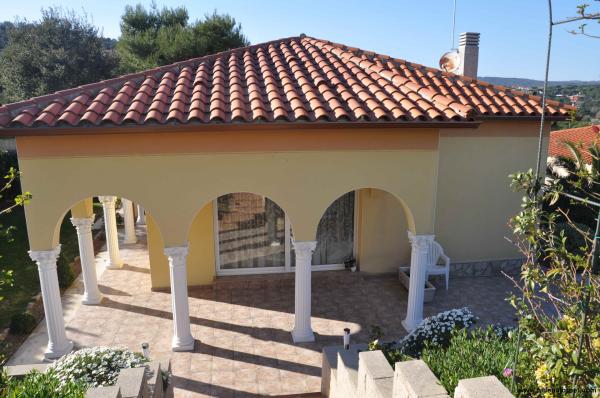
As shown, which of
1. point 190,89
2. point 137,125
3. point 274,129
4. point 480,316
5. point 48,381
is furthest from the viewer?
point 480,316

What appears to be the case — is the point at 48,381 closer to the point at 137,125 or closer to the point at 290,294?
the point at 137,125

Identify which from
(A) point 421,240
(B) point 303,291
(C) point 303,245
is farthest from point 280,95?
(A) point 421,240

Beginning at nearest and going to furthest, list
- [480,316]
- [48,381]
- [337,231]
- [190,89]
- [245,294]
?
1. [48,381]
2. [190,89]
3. [480,316]
4. [245,294]
5. [337,231]

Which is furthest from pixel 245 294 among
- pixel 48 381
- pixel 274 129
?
→ pixel 48 381

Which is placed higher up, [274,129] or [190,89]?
[190,89]

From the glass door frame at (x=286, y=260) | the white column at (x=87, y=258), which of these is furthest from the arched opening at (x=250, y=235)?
the white column at (x=87, y=258)

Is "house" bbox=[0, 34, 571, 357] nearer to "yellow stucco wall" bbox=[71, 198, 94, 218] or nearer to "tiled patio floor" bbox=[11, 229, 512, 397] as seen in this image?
"yellow stucco wall" bbox=[71, 198, 94, 218]

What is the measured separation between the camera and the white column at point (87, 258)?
10.4 m

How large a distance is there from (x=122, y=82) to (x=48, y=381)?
6365mm

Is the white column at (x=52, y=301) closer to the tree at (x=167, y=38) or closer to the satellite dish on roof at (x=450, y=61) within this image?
the satellite dish on roof at (x=450, y=61)

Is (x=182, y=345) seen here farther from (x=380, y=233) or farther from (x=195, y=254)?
(x=380, y=233)

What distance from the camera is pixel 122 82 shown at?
909 centimetres

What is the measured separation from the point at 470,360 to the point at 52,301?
730 cm

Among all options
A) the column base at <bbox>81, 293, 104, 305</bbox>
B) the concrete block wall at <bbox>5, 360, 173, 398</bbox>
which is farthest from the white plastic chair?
the column base at <bbox>81, 293, 104, 305</bbox>
